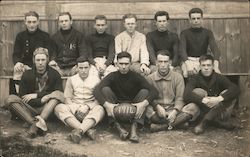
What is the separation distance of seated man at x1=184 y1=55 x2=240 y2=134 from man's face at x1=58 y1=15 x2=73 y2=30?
2.44 m

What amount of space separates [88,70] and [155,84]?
1069 millimetres

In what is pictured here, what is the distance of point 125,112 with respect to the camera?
6688 millimetres

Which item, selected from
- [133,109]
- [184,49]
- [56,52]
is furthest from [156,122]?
[56,52]

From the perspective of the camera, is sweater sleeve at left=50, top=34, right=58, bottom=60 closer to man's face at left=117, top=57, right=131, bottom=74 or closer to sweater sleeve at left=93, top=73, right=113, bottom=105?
sweater sleeve at left=93, top=73, right=113, bottom=105

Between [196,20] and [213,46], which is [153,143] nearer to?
[213,46]

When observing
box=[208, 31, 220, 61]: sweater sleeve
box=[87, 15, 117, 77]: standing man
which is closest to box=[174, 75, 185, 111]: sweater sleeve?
box=[208, 31, 220, 61]: sweater sleeve

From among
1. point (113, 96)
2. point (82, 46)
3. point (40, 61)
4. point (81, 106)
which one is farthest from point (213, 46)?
point (40, 61)

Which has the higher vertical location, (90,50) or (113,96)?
(90,50)

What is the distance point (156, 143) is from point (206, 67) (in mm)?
1448

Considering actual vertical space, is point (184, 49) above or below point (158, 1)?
below

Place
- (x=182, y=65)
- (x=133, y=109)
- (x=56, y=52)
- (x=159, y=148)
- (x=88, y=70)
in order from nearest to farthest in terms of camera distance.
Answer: (x=159, y=148), (x=133, y=109), (x=88, y=70), (x=182, y=65), (x=56, y=52)

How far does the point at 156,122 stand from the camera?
22.9 ft

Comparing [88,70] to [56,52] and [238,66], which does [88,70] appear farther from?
[238,66]

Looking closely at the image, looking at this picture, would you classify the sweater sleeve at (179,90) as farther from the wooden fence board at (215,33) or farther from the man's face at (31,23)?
Result: the man's face at (31,23)
